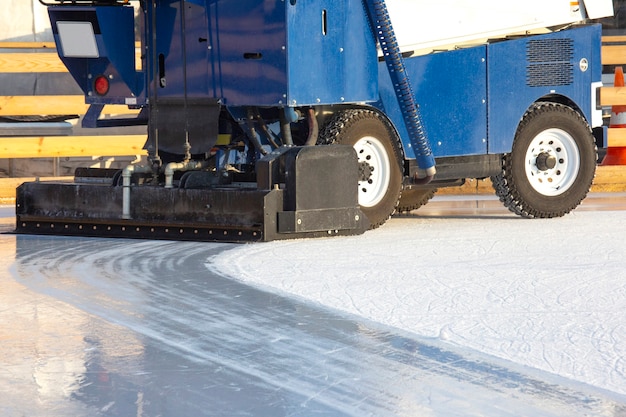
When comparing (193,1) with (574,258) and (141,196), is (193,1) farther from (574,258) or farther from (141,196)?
(574,258)

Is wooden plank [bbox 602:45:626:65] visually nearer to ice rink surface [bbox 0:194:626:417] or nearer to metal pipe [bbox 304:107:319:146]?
ice rink surface [bbox 0:194:626:417]

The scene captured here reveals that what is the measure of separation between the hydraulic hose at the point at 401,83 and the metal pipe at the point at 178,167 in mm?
1424

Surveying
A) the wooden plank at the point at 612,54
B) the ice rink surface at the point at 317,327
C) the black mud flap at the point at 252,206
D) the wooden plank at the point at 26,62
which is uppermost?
the wooden plank at the point at 612,54

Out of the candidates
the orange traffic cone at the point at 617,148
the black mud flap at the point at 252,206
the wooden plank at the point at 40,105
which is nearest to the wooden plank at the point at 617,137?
the orange traffic cone at the point at 617,148

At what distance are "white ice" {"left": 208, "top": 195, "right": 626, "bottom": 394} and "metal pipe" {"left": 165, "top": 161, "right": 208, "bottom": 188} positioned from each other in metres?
0.94

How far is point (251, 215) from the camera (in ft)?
27.2

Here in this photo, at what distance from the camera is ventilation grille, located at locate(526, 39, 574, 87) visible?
9.97 metres

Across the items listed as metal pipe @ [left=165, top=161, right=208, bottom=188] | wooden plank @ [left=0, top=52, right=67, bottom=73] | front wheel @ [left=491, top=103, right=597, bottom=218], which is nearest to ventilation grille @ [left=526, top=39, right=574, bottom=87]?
front wheel @ [left=491, top=103, right=597, bottom=218]

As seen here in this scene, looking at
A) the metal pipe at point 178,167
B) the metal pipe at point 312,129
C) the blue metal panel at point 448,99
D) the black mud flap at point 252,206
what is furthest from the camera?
the blue metal panel at point 448,99

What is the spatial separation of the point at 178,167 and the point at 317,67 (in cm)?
115

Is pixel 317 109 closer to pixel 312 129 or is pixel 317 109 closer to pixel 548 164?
pixel 312 129

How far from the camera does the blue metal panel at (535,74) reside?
386 inches

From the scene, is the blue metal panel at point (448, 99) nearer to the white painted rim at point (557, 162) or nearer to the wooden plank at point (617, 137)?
the white painted rim at point (557, 162)

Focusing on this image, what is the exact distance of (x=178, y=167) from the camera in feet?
29.4
